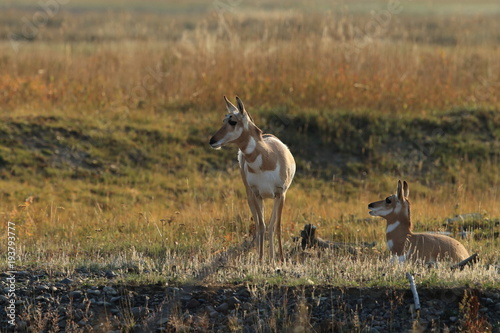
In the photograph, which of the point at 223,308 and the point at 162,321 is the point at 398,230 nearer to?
the point at 223,308

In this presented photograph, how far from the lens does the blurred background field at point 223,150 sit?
13320 mm

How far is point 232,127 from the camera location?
1045 cm

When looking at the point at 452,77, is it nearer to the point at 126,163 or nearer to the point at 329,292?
the point at 126,163

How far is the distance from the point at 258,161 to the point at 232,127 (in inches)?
23.3

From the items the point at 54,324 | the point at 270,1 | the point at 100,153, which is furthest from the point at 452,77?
the point at 270,1

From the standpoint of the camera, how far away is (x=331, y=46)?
2181 cm

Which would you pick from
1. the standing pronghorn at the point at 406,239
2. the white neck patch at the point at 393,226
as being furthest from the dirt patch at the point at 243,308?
the white neck patch at the point at 393,226

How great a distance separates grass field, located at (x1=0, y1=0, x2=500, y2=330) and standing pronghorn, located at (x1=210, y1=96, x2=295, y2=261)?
743mm

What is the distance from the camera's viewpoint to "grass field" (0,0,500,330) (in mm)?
11609

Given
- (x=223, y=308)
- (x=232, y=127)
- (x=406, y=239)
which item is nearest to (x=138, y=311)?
(x=223, y=308)

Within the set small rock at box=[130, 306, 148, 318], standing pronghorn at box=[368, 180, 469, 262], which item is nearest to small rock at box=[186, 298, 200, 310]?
small rock at box=[130, 306, 148, 318]

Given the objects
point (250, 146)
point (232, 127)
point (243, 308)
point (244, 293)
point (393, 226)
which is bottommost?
point (243, 308)

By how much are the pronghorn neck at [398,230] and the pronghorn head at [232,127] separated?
239cm

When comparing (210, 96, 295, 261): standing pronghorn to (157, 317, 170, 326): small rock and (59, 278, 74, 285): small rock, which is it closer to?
(59, 278, 74, 285): small rock
